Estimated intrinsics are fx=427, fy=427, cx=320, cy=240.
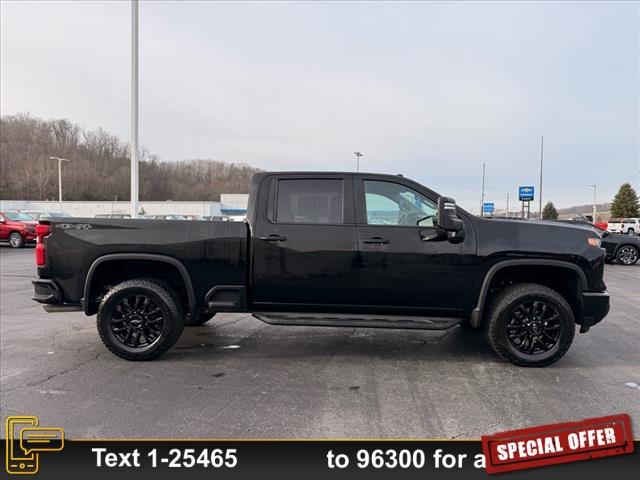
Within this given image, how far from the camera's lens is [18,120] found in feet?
345

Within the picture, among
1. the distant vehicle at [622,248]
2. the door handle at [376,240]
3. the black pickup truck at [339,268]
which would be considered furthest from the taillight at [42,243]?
the distant vehicle at [622,248]

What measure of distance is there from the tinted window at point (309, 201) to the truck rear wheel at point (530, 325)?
195 centimetres

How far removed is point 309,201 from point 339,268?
829 millimetres

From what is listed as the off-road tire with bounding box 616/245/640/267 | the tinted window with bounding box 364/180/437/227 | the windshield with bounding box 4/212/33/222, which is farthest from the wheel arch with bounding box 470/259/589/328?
the windshield with bounding box 4/212/33/222

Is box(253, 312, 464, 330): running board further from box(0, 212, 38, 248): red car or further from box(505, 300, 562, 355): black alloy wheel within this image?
box(0, 212, 38, 248): red car

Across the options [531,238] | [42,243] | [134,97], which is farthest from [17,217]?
[531,238]

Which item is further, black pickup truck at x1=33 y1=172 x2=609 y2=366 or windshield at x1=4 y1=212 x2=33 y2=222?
windshield at x1=4 y1=212 x2=33 y2=222

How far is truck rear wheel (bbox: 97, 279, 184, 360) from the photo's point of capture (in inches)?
180

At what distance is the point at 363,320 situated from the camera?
4.44 m

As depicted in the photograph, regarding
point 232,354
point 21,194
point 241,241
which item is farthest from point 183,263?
point 21,194

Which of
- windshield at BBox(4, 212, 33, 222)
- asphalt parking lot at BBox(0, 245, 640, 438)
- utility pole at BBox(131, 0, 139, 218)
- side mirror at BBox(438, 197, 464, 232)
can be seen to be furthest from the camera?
windshield at BBox(4, 212, 33, 222)

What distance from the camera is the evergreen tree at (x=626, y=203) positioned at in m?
54.4

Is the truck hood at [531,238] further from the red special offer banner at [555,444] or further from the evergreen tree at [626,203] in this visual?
the evergreen tree at [626,203]

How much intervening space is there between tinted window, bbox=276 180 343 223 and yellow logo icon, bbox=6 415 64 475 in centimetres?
269
